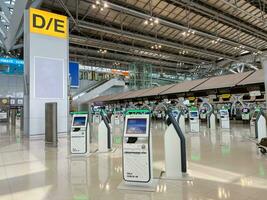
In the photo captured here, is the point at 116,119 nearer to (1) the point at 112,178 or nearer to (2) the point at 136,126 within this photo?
(1) the point at 112,178

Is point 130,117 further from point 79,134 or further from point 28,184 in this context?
point 79,134

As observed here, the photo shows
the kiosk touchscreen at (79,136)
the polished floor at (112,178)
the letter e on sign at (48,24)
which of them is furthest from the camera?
the letter e on sign at (48,24)

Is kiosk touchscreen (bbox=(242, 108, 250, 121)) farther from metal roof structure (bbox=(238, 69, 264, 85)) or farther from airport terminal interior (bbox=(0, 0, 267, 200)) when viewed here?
metal roof structure (bbox=(238, 69, 264, 85))

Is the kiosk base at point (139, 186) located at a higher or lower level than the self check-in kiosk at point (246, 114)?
lower

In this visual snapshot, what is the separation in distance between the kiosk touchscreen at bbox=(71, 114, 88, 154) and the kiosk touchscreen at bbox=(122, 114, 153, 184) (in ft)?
9.21

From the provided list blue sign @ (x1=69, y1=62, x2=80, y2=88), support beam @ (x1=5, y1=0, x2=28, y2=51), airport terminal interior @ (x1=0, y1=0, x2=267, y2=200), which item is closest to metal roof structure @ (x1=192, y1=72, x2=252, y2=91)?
airport terminal interior @ (x1=0, y1=0, x2=267, y2=200)

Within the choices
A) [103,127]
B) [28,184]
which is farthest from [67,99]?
[28,184]

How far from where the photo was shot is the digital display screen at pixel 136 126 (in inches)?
137

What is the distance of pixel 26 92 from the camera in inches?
415

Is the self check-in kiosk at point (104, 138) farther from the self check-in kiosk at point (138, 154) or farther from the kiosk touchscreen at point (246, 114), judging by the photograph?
the kiosk touchscreen at point (246, 114)

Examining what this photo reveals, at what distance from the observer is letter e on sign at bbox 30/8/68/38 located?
10570mm

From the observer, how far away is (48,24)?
11.1 m

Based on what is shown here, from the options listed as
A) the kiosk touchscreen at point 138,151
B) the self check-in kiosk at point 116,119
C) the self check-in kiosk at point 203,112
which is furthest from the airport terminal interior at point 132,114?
the self check-in kiosk at point 203,112

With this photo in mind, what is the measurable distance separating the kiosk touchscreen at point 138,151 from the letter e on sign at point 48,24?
30.3ft
